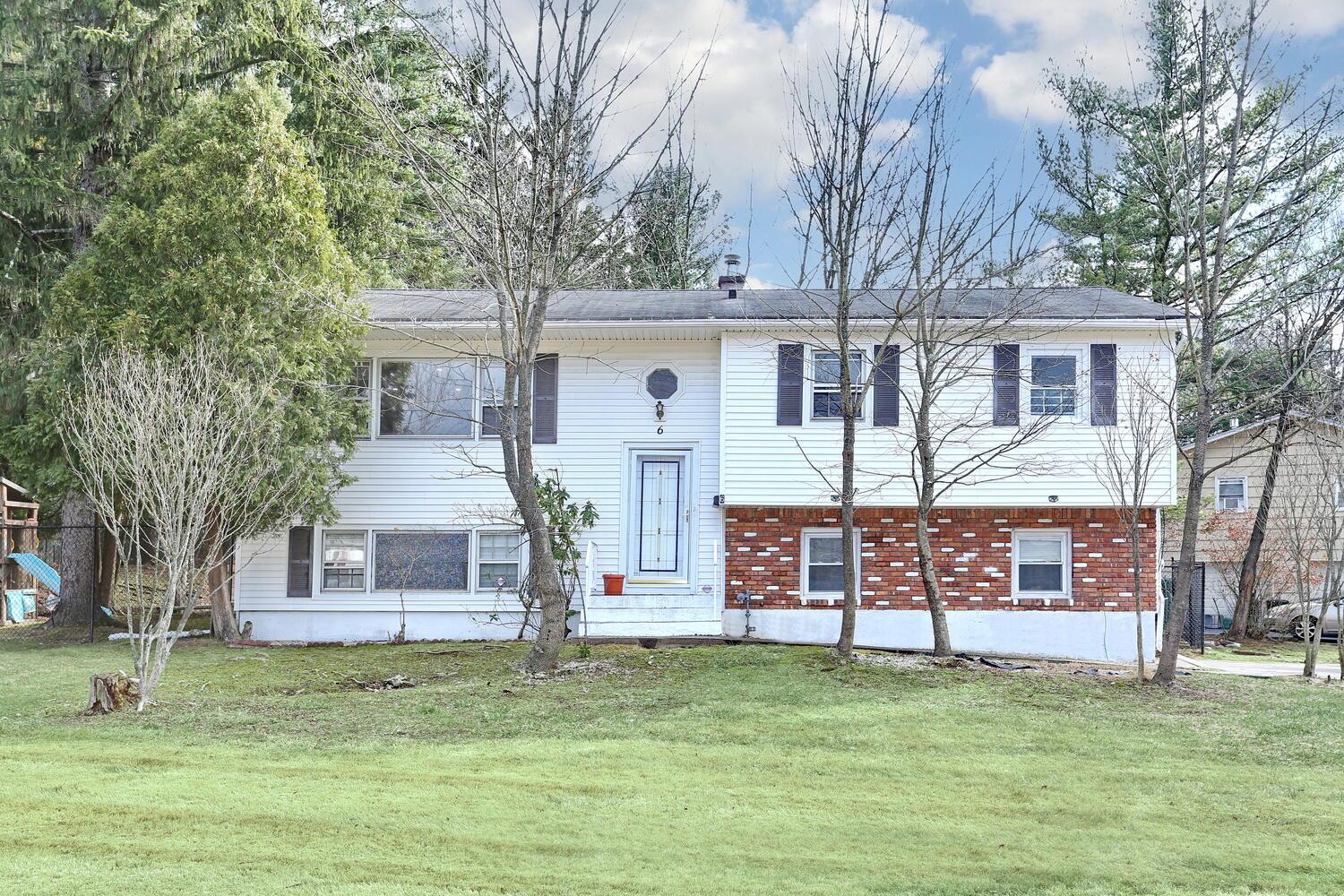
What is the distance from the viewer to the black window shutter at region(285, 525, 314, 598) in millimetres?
16719

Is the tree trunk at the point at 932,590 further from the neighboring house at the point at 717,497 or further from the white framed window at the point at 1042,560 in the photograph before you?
the white framed window at the point at 1042,560

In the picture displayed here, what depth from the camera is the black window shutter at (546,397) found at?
16750 millimetres

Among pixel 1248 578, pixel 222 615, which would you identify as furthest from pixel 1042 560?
pixel 222 615

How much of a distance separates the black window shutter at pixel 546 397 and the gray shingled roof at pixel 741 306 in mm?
764

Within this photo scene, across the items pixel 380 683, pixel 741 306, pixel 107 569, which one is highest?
pixel 741 306

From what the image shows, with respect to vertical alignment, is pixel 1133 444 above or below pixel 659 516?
above

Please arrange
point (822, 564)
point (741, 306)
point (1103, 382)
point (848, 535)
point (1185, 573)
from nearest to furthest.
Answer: point (1185, 573), point (848, 535), point (1103, 382), point (822, 564), point (741, 306)

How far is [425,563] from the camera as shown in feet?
55.0

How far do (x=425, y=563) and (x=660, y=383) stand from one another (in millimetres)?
4271

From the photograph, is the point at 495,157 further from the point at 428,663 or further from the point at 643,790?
the point at 643,790

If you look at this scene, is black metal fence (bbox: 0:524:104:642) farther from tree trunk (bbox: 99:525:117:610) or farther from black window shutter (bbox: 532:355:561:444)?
black window shutter (bbox: 532:355:561:444)

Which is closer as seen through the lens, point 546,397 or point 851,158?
point 851,158

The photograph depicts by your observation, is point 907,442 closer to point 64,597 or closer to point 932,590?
point 932,590

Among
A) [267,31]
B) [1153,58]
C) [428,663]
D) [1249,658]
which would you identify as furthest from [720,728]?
[1153,58]
